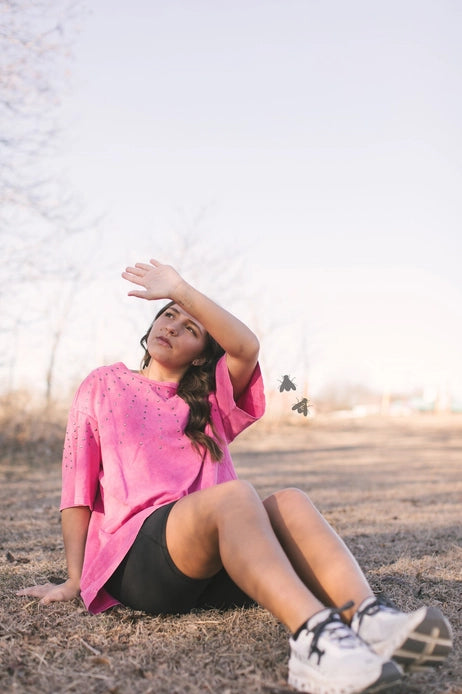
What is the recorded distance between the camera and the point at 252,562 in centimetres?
179

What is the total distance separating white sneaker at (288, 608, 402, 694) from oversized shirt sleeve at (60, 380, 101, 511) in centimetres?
102

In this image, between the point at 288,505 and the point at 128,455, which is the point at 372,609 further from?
the point at 128,455

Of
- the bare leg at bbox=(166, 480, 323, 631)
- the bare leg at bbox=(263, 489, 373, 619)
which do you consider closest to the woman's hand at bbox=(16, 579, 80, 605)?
the bare leg at bbox=(166, 480, 323, 631)

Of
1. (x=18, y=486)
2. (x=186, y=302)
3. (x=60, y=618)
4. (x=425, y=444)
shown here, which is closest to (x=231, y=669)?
(x=60, y=618)

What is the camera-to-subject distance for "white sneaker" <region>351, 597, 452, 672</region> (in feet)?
5.23

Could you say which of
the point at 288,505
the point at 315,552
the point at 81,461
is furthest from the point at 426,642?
the point at 81,461

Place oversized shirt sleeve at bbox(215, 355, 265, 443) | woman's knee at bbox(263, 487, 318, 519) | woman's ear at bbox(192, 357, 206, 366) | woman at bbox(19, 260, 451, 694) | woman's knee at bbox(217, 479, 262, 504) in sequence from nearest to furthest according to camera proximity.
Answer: woman at bbox(19, 260, 451, 694)
woman's knee at bbox(217, 479, 262, 504)
woman's knee at bbox(263, 487, 318, 519)
oversized shirt sleeve at bbox(215, 355, 265, 443)
woman's ear at bbox(192, 357, 206, 366)

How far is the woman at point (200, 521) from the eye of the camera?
1.63 meters

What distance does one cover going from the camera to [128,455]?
7.79 ft

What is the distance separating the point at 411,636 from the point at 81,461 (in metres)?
1.29

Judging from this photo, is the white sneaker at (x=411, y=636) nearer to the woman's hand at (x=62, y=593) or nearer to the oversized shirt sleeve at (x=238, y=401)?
the oversized shirt sleeve at (x=238, y=401)

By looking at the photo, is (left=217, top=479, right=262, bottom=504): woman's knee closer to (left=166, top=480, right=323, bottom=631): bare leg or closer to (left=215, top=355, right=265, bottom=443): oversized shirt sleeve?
(left=166, top=480, right=323, bottom=631): bare leg

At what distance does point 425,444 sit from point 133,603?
47.0 ft

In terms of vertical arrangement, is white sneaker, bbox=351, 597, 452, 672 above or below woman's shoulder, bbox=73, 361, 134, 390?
below
